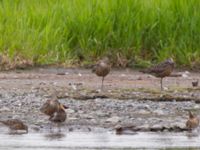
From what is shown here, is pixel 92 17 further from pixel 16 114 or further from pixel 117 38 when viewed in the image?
pixel 16 114

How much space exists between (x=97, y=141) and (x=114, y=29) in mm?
6146

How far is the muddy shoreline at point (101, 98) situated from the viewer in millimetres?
11102

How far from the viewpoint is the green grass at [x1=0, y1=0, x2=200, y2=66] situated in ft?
51.1

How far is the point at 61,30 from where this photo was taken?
51.8 ft

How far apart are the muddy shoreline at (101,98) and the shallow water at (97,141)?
11.7 inches

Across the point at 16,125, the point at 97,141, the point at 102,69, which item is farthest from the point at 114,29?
the point at 97,141

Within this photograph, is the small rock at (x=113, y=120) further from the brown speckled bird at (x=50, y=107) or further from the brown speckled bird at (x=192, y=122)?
the brown speckled bird at (x=192, y=122)

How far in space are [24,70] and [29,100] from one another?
2887 mm

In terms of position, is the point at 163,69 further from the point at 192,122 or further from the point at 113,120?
the point at 192,122

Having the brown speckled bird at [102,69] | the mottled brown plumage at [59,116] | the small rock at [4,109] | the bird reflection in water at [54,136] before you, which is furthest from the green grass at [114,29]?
the bird reflection in water at [54,136]

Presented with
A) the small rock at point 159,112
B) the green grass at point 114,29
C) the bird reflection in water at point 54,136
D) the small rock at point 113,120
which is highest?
the green grass at point 114,29

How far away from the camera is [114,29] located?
15.9 m

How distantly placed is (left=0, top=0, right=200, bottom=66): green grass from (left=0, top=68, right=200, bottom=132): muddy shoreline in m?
0.36

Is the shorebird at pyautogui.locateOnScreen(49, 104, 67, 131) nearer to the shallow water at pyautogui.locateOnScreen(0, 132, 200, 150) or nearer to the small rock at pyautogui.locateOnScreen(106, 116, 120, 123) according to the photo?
the shallow water at pyautogui.locateOnScreen(0, 132, 200, 150)
